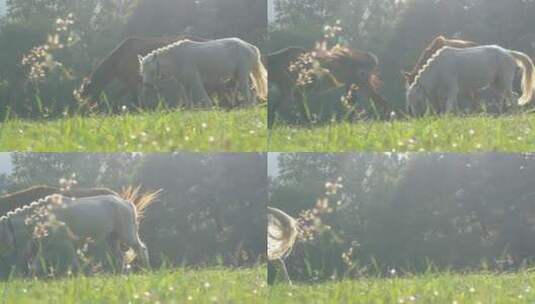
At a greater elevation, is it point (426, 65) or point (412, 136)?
point (426, 65)

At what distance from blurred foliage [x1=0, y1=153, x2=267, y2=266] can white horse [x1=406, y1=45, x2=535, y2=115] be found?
117 centimetres

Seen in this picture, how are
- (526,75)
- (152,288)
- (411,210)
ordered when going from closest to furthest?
(152,288) < (411,210) < (526,75)

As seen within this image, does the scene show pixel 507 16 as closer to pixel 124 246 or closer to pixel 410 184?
pixel 410 184

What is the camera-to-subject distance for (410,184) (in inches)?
241

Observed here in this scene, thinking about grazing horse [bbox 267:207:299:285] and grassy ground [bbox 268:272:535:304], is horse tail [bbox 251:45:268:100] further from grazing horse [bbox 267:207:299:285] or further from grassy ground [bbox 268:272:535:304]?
grassy ground [bbox 268:272:535:304]

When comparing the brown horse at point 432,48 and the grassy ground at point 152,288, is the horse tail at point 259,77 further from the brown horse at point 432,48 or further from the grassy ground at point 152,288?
the grassy ground at point 152,288

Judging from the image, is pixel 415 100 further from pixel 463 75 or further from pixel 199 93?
pixel 199 93

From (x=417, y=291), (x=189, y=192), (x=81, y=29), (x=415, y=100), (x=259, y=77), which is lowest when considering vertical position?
(x=417, y=291)

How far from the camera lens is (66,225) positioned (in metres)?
6.01

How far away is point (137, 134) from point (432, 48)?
203 cm

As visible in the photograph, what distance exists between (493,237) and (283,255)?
1.40 meters

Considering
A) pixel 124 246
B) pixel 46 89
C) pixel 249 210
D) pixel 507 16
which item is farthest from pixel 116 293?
pixel 507 16

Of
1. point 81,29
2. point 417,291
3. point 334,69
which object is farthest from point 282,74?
point 417,291

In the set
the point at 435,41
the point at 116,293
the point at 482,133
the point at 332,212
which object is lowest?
the point at 116,293
